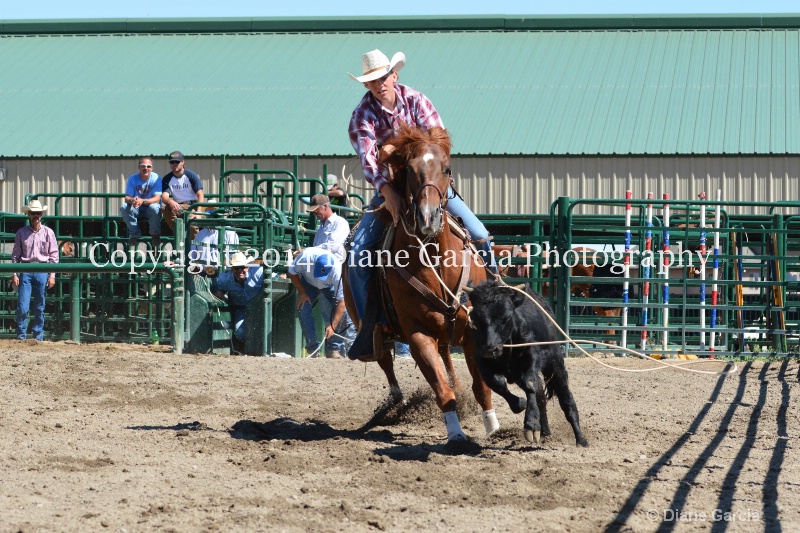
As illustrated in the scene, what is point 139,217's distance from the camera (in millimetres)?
14836

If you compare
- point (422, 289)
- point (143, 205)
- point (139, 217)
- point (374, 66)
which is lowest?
point (422, 289)

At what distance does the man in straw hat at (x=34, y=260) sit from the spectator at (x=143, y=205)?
39.2 inches

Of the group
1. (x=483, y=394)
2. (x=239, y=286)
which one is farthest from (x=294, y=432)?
(x=239, y=286)

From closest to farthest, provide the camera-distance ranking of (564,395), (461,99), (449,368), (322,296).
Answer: (564,395) → (449,368) → (322,296) → (461,99)

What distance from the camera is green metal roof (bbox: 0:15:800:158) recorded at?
25.0 m

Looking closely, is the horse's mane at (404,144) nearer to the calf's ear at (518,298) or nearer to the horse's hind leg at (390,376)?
the calf's ear at (518,298)

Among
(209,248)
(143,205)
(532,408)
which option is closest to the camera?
(532,408)

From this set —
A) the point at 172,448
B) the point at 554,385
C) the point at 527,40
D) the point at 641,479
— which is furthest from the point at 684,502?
the point at 527,40

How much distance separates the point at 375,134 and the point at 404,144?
0.77m

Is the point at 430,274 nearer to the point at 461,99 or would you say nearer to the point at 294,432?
the point at 294,432

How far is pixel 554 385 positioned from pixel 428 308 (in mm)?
976

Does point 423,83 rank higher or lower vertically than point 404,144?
higher

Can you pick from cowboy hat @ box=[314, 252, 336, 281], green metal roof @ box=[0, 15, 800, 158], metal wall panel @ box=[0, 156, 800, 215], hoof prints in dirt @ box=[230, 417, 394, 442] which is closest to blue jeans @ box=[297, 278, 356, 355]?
cowboy hat @ box=[314, 252, 336, 281]

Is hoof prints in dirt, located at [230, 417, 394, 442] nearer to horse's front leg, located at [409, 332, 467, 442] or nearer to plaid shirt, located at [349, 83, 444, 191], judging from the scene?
horse's front leg, located at [409, 332, 467, 442]
